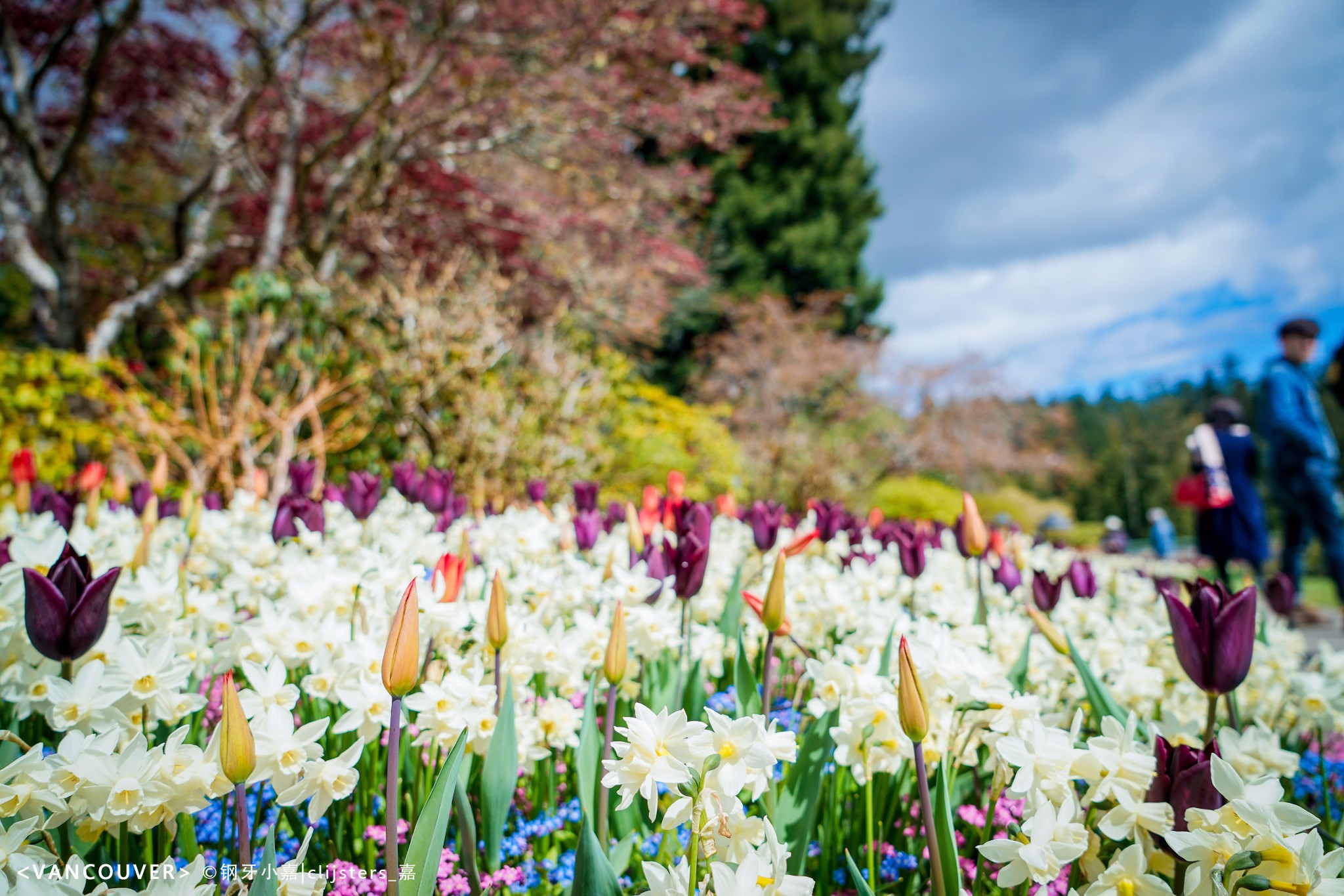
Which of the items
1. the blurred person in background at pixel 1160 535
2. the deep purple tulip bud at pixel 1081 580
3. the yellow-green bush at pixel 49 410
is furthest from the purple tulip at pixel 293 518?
the blurred person in background at pixel 1160 535

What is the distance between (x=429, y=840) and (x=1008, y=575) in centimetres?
194

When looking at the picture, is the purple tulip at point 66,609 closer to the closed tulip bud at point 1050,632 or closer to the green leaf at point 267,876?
the green leaf at point 267,876

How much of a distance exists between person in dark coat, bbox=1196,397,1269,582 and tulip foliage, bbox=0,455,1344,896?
420 centimetres

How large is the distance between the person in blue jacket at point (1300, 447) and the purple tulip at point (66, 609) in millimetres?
6396

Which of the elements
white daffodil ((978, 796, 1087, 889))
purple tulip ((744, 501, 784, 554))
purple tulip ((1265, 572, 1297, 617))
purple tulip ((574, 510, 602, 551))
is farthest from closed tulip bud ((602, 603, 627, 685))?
purple tulip ((1265, 572, 1297, 617))

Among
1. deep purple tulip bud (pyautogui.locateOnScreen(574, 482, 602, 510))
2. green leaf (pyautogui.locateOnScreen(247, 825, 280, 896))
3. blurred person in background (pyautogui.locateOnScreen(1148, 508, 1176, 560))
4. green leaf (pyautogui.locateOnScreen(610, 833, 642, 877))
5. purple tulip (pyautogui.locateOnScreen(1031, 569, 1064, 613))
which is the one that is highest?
deep purple tulip bud (pyautogui.locateOnScreen(574, 482, 602, 510))

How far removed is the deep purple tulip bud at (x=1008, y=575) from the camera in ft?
7.21

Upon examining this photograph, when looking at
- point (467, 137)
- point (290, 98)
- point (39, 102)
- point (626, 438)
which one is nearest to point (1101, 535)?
point (626, 438)

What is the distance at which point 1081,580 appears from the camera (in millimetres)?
2213

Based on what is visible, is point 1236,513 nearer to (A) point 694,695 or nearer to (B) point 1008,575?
(B) point 1008,575

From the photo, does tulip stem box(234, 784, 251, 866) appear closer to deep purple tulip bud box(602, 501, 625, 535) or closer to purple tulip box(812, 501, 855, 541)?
purple tulip box(812, 501, 855, 541)

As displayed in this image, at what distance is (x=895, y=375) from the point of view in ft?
60.6

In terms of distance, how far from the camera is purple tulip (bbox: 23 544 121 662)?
1.00m

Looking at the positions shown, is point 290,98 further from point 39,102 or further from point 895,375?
point 895,375
